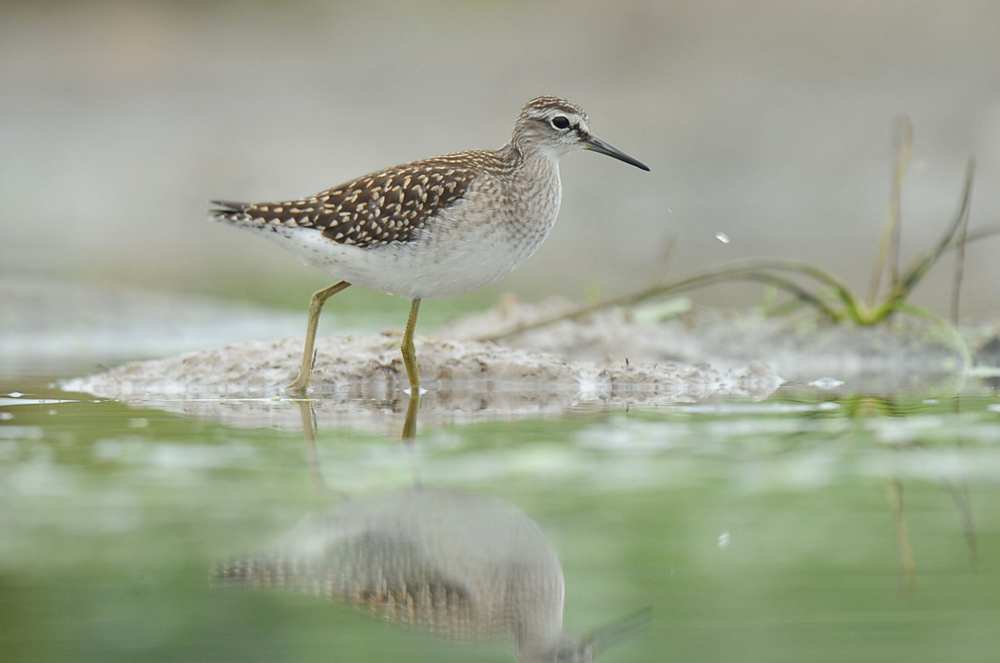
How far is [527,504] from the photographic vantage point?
173 inches

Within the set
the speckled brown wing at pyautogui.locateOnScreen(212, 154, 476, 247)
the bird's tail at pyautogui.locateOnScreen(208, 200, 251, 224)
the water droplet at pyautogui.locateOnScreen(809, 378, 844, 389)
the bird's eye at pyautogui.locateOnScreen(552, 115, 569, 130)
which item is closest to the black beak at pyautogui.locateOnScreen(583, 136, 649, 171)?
the bird's eye at pyautogui.locateOnScreen(552, 115, 569, 130)

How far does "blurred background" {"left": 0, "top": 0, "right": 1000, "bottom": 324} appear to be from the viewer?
21891mm

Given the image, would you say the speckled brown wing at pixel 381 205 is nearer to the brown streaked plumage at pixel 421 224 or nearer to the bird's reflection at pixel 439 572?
the brown streaked plumage at pixel 421 224

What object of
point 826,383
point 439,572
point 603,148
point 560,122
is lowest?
point 439,572

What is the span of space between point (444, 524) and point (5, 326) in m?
8.45

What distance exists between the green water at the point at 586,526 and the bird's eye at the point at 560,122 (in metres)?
2.59

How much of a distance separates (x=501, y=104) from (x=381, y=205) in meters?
16.0

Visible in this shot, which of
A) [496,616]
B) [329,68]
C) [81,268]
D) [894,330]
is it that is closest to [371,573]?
[496,616]

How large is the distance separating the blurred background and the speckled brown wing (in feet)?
40.0

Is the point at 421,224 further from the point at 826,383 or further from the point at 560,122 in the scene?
the point at 826,383

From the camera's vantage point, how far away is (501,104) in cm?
2317

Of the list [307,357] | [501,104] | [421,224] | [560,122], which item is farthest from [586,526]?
[501,104]

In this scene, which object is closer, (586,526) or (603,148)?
(586,526)

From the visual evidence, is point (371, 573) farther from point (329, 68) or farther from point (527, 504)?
point (329, 68)
